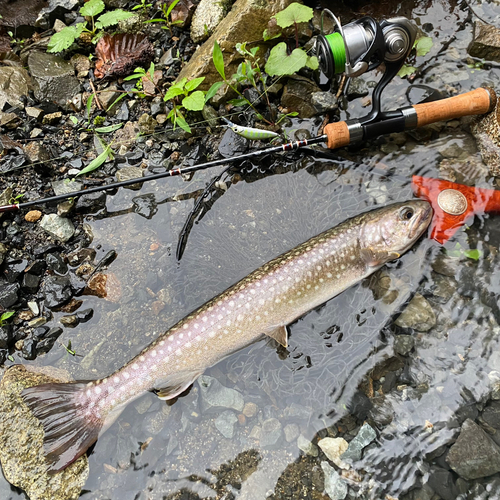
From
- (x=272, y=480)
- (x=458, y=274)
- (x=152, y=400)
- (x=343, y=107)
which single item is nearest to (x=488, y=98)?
(x=343, y=107)

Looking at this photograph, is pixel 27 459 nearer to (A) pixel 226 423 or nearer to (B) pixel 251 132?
(A) pixel 226 423

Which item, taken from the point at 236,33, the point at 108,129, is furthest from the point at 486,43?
the point at 108,129

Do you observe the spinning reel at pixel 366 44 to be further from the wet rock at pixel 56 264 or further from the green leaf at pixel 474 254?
the wet rock at pixel 56 264

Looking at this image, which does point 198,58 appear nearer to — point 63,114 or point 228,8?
point 228,8

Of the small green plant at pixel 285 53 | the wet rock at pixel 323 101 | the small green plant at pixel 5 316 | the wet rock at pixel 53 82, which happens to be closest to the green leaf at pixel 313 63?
the small green plant at pixel 285 53

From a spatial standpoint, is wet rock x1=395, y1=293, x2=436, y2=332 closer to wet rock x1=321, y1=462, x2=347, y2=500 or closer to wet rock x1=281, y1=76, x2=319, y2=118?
wet rock x1=321, y1=462, x2=347, y2=500

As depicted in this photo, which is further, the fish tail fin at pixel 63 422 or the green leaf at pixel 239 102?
the green leaf at pixel 239 102
